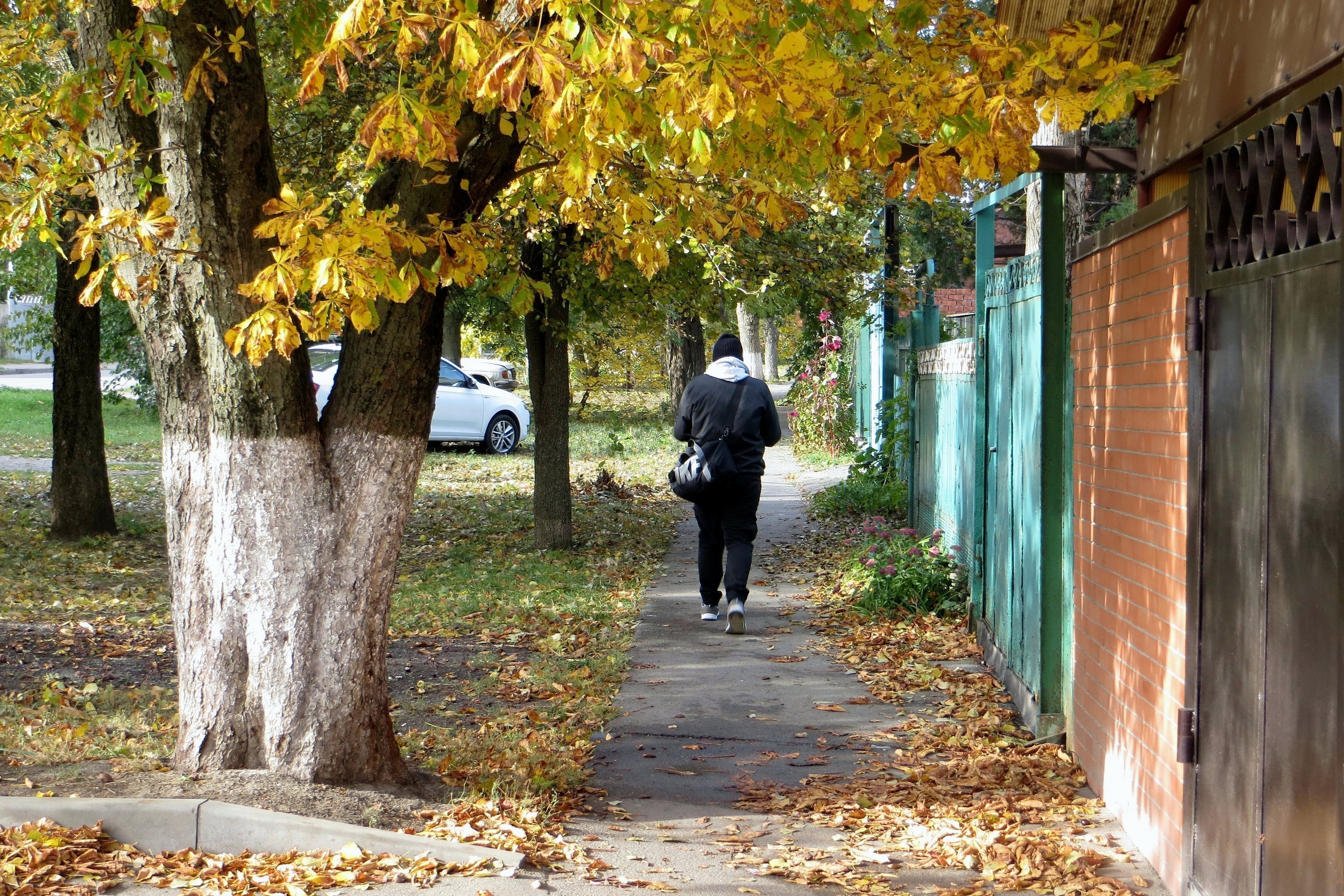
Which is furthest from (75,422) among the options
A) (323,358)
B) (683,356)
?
(683,356)

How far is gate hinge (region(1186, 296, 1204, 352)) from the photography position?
3.68m

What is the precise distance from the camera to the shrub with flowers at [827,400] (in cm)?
2044

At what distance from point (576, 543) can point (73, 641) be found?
17.6ft

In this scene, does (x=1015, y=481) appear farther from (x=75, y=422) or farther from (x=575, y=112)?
(x=75, y=422)

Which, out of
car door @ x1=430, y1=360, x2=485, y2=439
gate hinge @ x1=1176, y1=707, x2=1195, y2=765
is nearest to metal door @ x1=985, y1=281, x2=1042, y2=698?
gate hinge @ x1=1176, y1=707, x2=1195, y2=765

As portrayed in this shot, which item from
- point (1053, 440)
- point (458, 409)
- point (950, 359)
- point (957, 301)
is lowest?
point (1053, 440)

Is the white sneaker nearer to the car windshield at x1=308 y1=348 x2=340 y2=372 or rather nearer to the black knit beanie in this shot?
the black knit beanie

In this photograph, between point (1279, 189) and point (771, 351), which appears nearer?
Result: point (1279, 189)

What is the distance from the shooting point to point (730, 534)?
838 centimetres

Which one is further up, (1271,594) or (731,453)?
(731,453)

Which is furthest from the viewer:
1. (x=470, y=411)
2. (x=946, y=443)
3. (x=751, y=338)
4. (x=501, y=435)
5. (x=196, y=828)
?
(x=751, y=338)

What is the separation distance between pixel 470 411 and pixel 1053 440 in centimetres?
1647

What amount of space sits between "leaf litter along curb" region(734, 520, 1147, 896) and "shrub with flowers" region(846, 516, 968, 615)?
1.16m

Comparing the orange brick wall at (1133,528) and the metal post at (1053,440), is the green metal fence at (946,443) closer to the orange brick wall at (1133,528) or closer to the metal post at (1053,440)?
the metal post at (1053,440)
